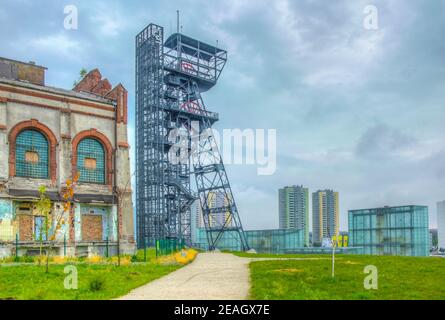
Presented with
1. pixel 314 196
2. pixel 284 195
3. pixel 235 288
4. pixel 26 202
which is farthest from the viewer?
pixel 284 195

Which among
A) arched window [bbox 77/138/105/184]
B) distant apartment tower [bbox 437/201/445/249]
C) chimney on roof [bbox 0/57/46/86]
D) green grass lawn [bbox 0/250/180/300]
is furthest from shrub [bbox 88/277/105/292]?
distant apartment tower [bbox 437/201/445/249]

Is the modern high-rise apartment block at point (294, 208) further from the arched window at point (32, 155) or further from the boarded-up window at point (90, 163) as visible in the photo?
the arched window at point (32, 155)

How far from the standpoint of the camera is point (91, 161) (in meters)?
39.0

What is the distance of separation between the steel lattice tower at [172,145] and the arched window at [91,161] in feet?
49.1

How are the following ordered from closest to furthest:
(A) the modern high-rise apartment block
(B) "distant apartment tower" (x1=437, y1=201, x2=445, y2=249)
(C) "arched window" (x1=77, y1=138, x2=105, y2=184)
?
(C) "arched window" (x1=77, y1=138, x2=105, y2=184) → (A) the modern high-rise apartment block → (B) "distant apartment tower" (x1=437, y1=201, x2=445, y2=249)

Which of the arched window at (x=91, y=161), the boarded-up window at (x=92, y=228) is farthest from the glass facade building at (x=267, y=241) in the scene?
the arched window at (x=91, y=161)

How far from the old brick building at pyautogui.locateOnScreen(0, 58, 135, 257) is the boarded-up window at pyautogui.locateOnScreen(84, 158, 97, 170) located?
83 millimetres

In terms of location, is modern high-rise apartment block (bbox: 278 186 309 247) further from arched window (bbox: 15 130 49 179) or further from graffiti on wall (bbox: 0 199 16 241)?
graffiti on wall (bbox: 0 199 16 241)

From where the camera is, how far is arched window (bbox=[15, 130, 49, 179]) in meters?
35.1

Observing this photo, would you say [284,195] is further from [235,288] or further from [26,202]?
[235,288]

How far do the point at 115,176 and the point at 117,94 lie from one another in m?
7.25

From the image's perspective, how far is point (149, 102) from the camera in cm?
5744

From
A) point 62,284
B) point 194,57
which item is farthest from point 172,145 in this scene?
point 62,284
